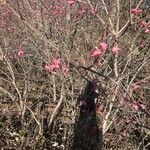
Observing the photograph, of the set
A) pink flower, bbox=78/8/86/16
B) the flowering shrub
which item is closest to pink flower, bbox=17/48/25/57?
the flowering shrub

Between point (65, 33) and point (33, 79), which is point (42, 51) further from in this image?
point (33, 79)

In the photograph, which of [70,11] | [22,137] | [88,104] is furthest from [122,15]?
[22,137]

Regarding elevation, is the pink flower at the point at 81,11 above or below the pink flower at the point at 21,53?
above

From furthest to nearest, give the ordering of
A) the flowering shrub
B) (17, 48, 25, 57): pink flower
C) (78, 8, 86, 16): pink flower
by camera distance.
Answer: (17, 48, 25, 57): pink flower < (78, 8, 86, 16): pink flower < the flowering shrub

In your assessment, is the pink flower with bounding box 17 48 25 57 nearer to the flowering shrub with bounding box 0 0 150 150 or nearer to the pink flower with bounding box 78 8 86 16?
the flowering shrub with bounding box 0 0 150 150

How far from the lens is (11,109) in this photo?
8875 mm

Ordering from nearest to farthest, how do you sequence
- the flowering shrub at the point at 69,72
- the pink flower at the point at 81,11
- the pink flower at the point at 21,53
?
the flowering shrub at the point at 69,72
the pink flower at the point at 81,11
the pink flower at the point at 21,53

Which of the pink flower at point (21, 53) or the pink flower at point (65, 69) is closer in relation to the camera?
the pink flower at point (65, 69)

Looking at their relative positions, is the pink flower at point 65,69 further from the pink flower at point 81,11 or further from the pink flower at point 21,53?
the pink flower at point 21,53

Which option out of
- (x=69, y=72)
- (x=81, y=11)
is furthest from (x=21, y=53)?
(x=81, y=11)

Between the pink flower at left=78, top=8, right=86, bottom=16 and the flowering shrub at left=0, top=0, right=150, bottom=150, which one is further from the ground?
the pink flower at left=78, top=8, right=86, bottom=16

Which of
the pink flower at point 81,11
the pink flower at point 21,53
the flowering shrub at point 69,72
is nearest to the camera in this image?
the flowering shrub at point 69,72

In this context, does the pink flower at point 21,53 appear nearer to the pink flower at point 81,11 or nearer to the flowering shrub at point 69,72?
the flowering shrub at point 69,72

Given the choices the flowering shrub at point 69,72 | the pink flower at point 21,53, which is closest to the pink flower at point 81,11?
the flowering shrub at point 69,72
